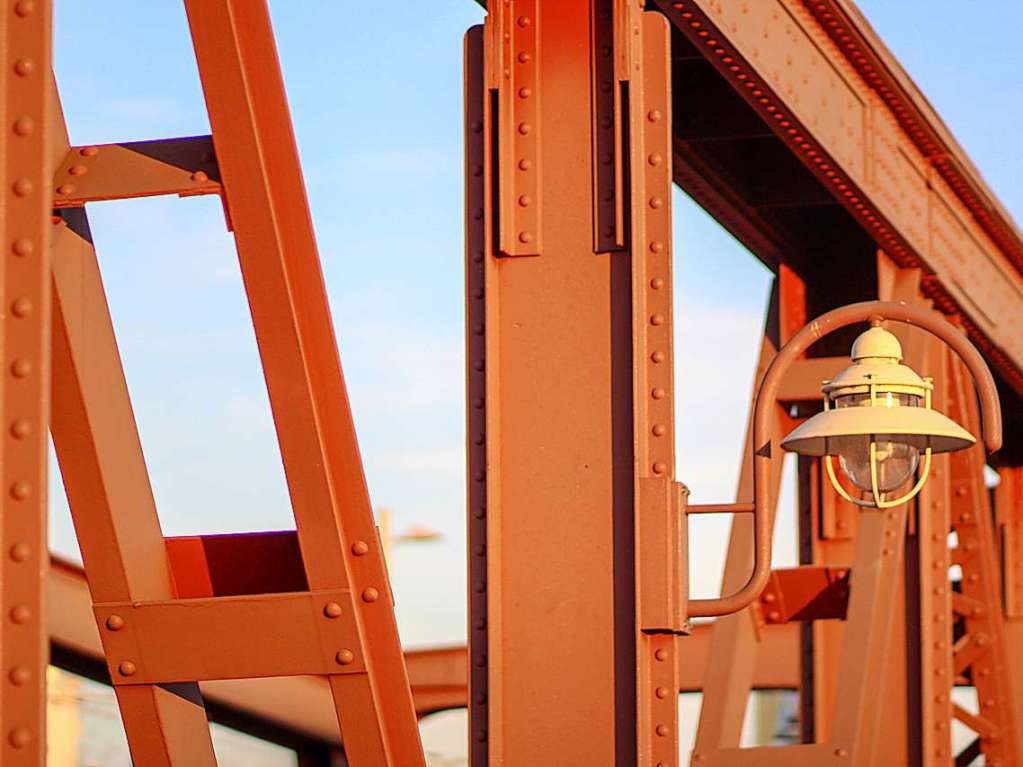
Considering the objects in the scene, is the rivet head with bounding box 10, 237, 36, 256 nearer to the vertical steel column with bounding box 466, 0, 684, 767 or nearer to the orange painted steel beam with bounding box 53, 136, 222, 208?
the orange painted steel beam with bounding box 53, 136, 222, 208

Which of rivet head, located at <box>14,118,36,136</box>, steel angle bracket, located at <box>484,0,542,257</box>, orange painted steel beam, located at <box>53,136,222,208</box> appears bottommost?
rivet head, located at <box>14,118,36,136</box>

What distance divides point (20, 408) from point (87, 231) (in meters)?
1.18

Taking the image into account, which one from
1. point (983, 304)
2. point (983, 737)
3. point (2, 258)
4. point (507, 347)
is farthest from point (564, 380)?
point (983, 737)

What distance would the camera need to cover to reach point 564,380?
571 cm

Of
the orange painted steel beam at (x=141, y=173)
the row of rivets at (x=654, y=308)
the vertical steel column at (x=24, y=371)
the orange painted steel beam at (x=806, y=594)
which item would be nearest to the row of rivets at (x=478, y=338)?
the row of rivets at (x=654, y=308)

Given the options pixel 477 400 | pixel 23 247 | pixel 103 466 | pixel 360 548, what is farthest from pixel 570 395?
A: pixel 23 247

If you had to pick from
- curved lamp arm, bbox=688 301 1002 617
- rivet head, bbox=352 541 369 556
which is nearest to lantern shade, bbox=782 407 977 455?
curved lamp arm, bbox=688 301 1002 617

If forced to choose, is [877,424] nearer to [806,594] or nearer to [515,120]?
[515,120]

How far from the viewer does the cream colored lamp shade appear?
6.48 m

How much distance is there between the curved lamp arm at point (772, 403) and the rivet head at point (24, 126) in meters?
2.72

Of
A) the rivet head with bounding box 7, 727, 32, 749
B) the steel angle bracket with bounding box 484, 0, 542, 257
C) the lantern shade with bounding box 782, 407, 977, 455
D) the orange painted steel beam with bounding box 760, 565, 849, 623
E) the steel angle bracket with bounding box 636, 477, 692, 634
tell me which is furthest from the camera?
the orange painted steel beam with bounding box 760, 565, 849, 623

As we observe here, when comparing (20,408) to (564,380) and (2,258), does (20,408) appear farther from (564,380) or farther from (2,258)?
(564,380)

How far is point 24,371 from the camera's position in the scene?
3.67m

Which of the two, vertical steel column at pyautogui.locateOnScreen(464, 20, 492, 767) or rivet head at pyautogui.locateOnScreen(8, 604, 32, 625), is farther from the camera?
vertical steel column at pyautogui.locateOnScreen(464, 20, 492, 767)
